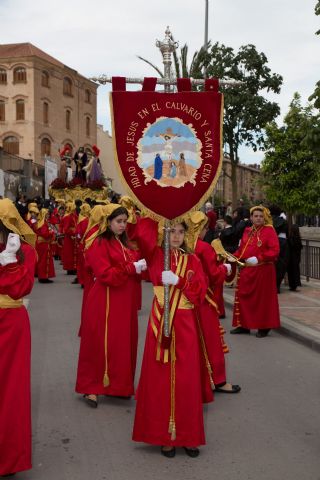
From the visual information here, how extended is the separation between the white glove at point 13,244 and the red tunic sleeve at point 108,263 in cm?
179

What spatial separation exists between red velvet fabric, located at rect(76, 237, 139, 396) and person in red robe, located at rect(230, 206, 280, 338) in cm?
331

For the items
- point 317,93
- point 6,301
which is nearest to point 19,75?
point 317,93

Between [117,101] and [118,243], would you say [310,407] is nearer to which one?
[118,243]

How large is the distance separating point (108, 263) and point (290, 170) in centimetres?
1365

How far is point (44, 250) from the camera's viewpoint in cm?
1577

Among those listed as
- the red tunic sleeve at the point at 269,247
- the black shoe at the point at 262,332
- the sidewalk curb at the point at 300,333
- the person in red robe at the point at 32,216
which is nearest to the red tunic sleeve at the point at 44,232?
the person in red robe at the point at 32,216

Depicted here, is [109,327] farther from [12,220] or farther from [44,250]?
[44,250]

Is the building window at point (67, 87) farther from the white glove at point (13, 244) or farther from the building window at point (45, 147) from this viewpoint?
the white glove at point (13, 244)

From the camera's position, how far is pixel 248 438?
5.02 metres

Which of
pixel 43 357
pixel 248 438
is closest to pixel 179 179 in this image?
pixel 248 438

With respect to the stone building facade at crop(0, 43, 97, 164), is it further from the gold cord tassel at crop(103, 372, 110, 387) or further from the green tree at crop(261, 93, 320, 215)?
the gold cord tassel at crop(103, 372, 110, 387)

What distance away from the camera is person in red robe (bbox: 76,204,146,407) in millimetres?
5859

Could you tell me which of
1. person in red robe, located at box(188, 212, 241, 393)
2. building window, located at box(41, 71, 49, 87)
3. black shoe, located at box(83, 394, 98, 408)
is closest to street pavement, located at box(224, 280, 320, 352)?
person in red robe, located at box(188, 212, 241, 393)

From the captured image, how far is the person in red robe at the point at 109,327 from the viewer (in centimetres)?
586
